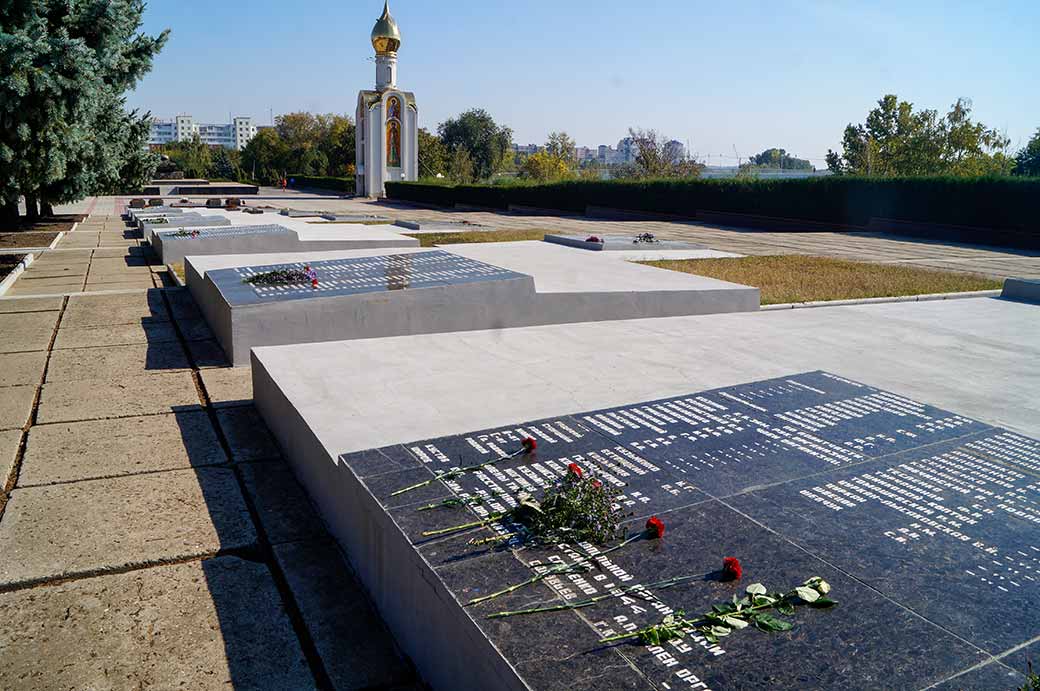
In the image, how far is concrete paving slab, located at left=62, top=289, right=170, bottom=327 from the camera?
8.85 meters

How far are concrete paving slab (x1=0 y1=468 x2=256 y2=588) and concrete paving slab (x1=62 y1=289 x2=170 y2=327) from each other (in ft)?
15.9

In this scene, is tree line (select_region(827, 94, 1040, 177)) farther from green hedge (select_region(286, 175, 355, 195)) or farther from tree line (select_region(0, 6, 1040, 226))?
Result: green hedge (select_region(286, 175, 355, 195))

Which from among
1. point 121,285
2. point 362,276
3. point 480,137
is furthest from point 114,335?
point 480,137

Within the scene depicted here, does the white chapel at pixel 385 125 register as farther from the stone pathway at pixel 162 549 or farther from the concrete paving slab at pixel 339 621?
the concrete paving slab at pixel 339 621

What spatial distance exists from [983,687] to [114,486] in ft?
13.1

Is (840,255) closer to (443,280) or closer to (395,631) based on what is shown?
(443,280)

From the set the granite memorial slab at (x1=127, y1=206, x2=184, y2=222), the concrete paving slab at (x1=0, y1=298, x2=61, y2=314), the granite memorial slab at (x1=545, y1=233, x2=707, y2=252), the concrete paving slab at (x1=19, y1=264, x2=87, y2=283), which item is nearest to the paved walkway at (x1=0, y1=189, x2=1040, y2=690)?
the concrete paving slab at (x1=0, y1=298, x2=61, y2=314)

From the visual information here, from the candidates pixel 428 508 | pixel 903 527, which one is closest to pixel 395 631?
pixel 428 508

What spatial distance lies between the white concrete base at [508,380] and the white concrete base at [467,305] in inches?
37.2

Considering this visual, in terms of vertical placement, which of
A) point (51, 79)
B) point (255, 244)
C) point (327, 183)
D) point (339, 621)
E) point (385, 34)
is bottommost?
point (339, 621)

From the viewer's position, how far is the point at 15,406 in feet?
18.9

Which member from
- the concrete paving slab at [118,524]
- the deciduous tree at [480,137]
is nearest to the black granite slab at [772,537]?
the concrete paving slab at [118,524]

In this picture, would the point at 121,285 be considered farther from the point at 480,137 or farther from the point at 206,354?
the point at 480,137

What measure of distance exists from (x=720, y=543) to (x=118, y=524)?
279cm
